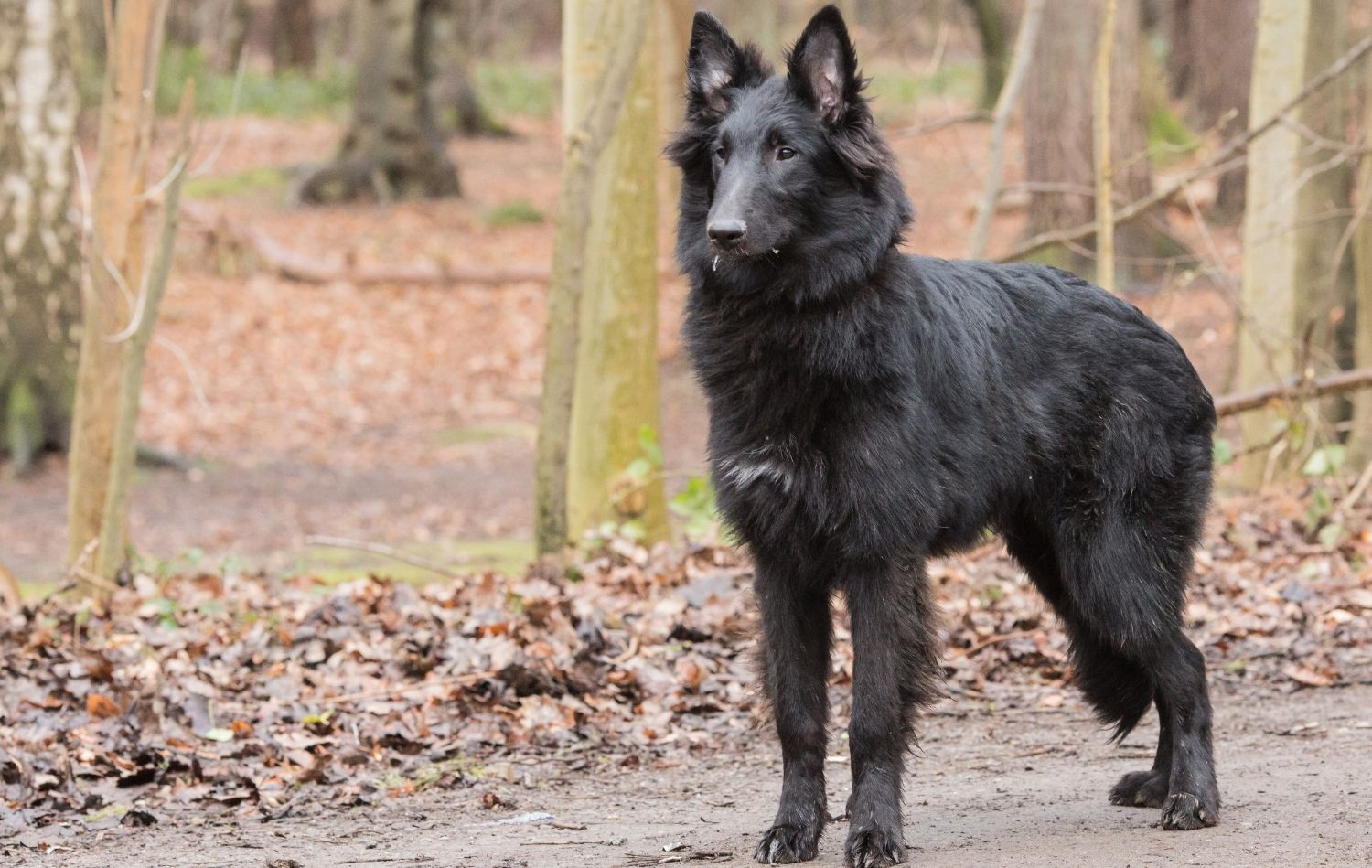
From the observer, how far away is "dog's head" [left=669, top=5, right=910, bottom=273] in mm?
4359

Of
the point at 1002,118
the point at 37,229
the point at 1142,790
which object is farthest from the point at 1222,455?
the point at 37,229

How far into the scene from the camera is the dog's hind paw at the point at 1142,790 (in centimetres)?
491

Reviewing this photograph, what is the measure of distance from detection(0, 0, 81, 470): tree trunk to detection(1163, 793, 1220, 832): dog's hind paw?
37.9ft

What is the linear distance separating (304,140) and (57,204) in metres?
19.4

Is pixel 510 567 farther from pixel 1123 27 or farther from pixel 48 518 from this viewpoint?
pixel 1123 27

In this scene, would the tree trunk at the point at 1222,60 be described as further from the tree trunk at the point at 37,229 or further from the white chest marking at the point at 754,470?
the white chest marking at the point at 754,470

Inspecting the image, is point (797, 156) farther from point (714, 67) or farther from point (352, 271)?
point (352, 271)

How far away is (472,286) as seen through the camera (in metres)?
21.1

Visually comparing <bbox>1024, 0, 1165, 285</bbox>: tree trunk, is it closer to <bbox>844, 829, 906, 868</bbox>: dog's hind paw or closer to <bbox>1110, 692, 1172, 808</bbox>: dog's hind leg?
<bbox>1110, 692, 1172, 808</bbox>: dog's hind leg

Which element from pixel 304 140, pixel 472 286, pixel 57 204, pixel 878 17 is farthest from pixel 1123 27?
pixel 878 17

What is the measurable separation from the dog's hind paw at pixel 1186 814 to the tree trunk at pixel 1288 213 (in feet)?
17.9

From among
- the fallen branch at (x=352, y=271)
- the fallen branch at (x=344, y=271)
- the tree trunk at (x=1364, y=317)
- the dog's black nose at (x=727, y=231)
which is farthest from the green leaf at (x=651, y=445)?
the fallen branch at (x=344, y=271)

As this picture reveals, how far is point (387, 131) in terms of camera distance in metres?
26.0

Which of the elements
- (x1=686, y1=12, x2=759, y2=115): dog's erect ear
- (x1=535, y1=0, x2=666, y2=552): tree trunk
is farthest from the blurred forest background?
(x1=686, y1=12, x2=759, y2=115): dog's erect ear
